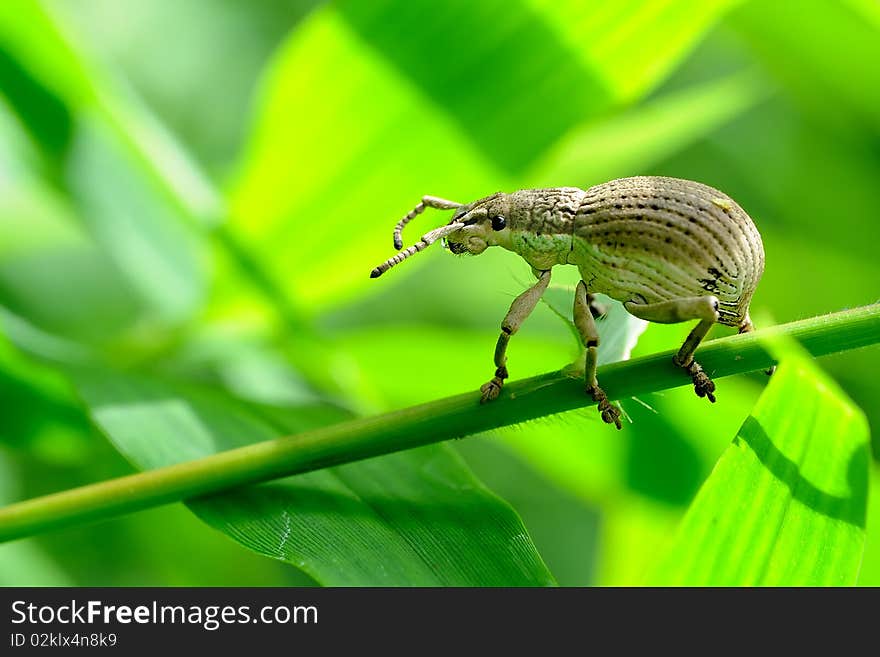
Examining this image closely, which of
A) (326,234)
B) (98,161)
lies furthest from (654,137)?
(98,161)

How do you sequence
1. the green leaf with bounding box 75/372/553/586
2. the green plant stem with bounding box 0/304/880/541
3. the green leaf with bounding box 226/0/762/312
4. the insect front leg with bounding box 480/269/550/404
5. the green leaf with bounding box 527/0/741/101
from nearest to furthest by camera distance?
the green leaf with bounding box 75/372/553/586 → the green plant stem with bounding box 0/304/880/541 → the insect front leg with bounding box 480/269/550/404 → the green leaf with bounding box 527/0/741/101 → the green leaf with bounding box 226/0/762/312

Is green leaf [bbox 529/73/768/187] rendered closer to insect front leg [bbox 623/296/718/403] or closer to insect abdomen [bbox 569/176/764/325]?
insect abdomen [bbox 569/176/764/325]

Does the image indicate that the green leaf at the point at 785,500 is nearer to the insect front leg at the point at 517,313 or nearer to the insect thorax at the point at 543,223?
the insect front leg at the point at 517,313

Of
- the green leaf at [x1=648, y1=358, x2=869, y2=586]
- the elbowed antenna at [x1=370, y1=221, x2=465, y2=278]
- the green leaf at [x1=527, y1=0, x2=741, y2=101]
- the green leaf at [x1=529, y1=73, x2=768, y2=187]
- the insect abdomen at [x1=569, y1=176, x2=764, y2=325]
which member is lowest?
the green leaf at [x1=648, y1=358, x2=869, y2=586]

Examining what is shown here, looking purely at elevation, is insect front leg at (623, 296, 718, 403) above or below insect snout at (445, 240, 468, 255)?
below

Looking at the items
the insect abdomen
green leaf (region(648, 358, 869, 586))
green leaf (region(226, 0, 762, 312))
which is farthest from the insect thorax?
green leaf (region(648, 358, 869, 586))
